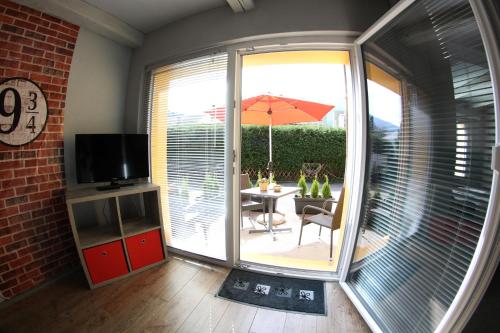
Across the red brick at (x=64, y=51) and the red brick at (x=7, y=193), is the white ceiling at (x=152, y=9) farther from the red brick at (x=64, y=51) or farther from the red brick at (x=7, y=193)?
the red brick at (x=7, y=193)

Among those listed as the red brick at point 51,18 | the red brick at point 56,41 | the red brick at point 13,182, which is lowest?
the red brick at point 13,182

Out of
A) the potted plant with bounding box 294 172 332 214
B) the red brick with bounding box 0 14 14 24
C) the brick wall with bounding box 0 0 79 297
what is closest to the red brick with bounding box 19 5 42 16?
the brick wall with bounding box 0 0 79 297

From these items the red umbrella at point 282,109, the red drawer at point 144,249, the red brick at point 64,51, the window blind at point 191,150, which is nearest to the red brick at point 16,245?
the red drawer at point 144,249

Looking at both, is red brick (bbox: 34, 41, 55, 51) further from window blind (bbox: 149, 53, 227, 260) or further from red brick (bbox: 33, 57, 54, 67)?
window blind (bbox: 149, 53, 227, 260)

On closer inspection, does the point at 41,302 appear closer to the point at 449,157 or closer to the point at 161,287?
the point at 161,287

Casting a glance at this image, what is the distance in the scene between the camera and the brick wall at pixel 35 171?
1.67 m

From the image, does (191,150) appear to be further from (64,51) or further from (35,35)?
(35,35)

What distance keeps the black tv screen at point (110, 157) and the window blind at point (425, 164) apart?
2.10 metres

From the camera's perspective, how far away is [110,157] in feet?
6.72

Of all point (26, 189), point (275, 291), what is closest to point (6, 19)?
point (26, 189)

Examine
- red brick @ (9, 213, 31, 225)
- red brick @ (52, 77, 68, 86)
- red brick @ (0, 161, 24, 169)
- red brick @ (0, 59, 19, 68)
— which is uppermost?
red brick @ (0, 59, 19, 68)

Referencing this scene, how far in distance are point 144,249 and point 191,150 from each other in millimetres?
1060

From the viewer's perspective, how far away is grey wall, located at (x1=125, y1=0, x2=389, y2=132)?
170 centimetres

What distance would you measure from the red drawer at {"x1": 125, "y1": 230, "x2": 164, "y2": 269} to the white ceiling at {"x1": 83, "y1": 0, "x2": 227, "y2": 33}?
2055mm
